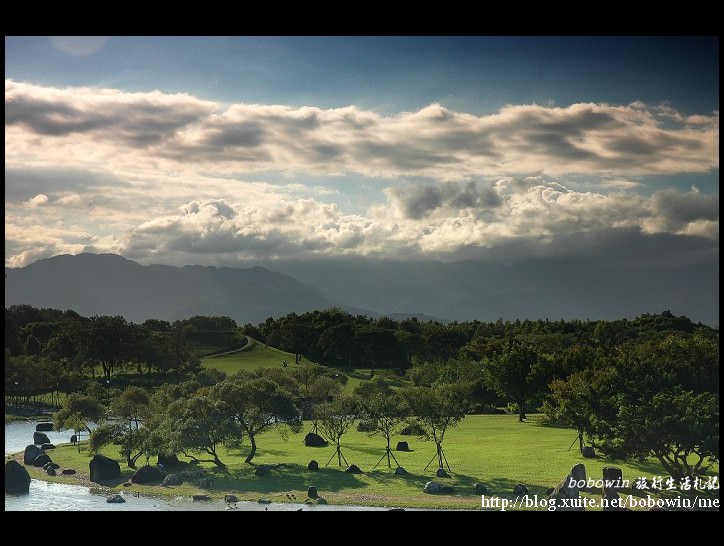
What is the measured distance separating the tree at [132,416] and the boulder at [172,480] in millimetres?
3144

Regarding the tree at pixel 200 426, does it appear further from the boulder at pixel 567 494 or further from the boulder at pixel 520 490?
the boulder at pixel 567 494

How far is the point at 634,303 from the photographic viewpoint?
156000mm

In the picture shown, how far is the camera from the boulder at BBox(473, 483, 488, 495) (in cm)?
2761

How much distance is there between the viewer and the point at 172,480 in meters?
30.8

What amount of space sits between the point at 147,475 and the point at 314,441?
10858 millimetres

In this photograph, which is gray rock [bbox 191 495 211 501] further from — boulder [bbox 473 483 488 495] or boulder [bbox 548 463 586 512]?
boulder [bbox 548 463 586 512]

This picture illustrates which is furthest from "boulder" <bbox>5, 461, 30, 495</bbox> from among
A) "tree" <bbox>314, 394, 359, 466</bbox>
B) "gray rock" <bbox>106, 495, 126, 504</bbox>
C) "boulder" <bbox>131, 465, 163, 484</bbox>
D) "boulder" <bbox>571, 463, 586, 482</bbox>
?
"boulder" <bbox>571, 463, 586, 482</bbox>

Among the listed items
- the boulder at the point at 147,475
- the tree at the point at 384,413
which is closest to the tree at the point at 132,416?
the boulder at the point at 147,475

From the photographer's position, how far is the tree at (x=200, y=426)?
32.6 m

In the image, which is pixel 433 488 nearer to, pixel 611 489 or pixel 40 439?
pixel 611 489
